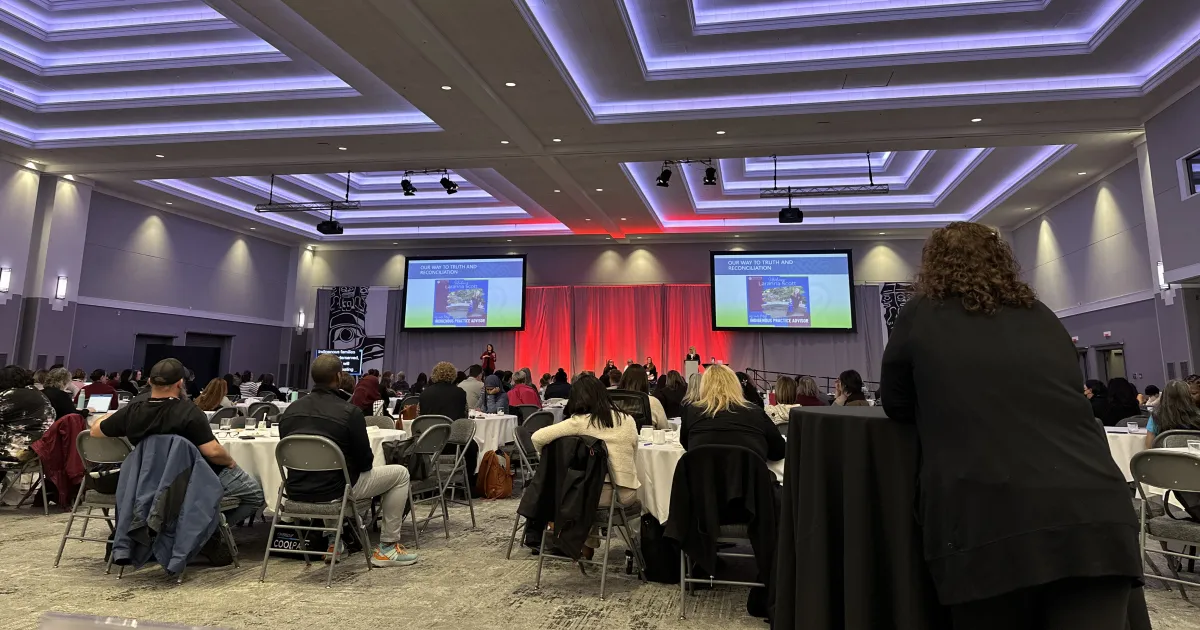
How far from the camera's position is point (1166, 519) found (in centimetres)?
321

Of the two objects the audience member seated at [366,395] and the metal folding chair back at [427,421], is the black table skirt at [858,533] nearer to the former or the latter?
the metal folding chair back at [427,421]

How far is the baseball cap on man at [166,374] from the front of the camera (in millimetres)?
3463

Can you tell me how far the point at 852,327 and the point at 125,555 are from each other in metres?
13.0

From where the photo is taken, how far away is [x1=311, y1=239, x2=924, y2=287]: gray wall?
47.1ft

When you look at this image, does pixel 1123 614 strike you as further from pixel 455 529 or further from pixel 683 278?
pixel 683 278

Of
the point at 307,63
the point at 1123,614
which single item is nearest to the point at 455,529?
the point at 1123,614

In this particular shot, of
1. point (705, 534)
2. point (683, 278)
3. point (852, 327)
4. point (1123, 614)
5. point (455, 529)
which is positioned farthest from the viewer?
point (683, 278)

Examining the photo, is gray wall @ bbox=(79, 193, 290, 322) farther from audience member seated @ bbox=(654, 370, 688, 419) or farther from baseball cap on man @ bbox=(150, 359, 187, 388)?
audience member seated @ bbox=(654, 370, 688, 419)

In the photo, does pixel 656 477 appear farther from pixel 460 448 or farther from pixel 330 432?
pixel 460 448

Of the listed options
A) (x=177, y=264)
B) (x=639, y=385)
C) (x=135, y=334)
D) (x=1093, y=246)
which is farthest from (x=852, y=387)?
(x=177, y=264)

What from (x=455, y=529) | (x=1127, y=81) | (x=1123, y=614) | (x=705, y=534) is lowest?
(x=455, y=529)

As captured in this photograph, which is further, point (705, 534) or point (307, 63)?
point (307, 63)

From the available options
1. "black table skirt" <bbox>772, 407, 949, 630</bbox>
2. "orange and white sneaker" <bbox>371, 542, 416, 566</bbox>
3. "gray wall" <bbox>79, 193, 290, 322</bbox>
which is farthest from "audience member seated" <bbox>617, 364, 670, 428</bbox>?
"gray wall" <bbox>79, 193, 290, 322</bbox>

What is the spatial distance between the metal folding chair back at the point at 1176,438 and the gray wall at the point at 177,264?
49.0 ft
